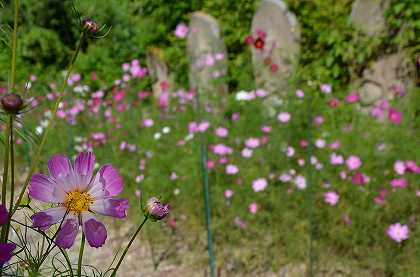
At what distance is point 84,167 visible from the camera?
65 centimetres

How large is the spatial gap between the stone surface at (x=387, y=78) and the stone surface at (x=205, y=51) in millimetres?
1000

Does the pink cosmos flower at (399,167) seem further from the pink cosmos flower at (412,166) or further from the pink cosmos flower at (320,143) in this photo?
the pink cosmos flower at (320,143)

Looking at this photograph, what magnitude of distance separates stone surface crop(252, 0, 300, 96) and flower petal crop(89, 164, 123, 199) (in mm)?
3364

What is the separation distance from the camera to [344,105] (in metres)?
3.68

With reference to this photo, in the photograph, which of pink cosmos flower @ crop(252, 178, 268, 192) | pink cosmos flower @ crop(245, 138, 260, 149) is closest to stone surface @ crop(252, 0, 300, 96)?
pink cosmos flower @ crop(245, 138, 260, 149)

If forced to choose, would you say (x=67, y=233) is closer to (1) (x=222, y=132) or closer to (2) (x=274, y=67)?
(1) (x=222, y=132)

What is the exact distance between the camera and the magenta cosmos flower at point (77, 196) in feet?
1.97

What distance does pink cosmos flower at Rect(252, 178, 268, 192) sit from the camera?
2.68m

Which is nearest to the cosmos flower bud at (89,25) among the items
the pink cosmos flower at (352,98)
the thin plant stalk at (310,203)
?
the thin plant stalk at (310,203)

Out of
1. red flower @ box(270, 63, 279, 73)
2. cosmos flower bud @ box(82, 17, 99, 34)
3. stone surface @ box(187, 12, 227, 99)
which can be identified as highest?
stone surface @ box(187, 12, 227, 99)

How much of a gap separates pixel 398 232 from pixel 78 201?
2024 millimetres

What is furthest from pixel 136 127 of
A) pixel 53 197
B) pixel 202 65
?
pixel 53 197

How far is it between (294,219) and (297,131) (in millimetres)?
660

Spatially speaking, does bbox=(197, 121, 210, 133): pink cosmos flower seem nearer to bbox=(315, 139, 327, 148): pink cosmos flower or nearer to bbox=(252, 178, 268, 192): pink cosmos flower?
bbox=(252, 178, 268, 192): pink cosmos flower
